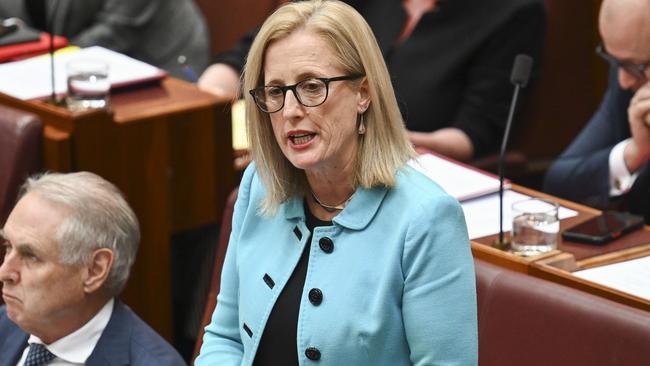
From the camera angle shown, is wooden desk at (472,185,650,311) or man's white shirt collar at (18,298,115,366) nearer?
wooden desk at (472,185,650,311)

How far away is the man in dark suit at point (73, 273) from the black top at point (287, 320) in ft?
1.44

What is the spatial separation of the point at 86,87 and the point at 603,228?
3.90ft

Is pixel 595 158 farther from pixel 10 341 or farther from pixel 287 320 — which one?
pixel 10 341

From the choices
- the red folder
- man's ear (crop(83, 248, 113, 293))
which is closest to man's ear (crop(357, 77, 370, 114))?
man's ear (crop(83, 248, 113, 293))

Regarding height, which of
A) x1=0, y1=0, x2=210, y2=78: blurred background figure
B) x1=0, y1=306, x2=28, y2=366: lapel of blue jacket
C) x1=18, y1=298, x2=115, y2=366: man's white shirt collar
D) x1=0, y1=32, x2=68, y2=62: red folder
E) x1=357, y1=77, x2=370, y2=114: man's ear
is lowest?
x1=0, y1=306, x2=28, y2=366: lapel of blue jacket

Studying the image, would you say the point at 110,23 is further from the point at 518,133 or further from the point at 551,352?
the point at 551,352

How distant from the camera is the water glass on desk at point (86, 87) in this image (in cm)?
278

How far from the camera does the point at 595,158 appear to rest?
270cm

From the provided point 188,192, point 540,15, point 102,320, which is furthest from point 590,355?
point 540,15

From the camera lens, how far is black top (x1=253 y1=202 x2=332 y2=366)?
183 cm

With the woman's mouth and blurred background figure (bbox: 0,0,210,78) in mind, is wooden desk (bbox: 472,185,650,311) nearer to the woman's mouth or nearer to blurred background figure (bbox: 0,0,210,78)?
the woman's mouth

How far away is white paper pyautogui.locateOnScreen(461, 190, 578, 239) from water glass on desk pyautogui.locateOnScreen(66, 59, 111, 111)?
34.5 inches

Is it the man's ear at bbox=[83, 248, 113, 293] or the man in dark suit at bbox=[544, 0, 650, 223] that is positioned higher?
the man in dark suit at bbox=[544, 0, 650, 223]

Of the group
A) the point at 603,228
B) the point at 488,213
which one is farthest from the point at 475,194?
the point at 603,228
